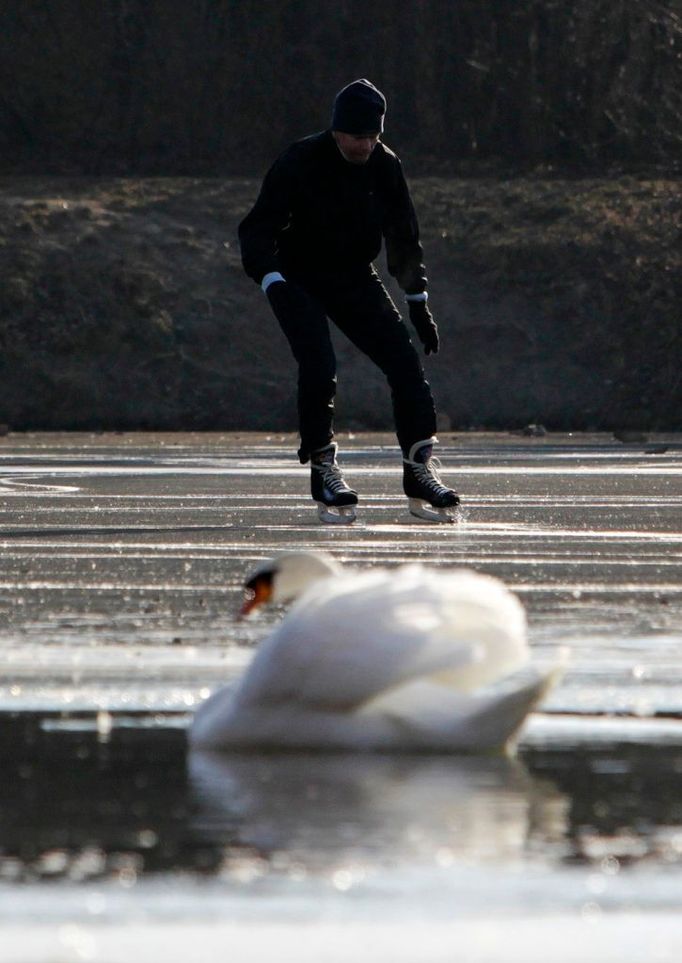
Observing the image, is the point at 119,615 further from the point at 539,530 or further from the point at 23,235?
the point at 23,235

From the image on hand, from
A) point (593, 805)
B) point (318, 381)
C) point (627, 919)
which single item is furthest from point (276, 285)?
point (627, 919)

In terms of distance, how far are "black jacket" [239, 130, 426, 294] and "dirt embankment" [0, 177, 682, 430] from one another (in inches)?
1058

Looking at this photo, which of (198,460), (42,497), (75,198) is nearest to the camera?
(42,497)

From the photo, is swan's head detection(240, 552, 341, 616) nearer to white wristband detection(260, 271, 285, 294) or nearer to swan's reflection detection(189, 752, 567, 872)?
swan's reflection detection(189, 752, 567, 872)

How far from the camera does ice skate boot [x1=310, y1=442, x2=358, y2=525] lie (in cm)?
1282

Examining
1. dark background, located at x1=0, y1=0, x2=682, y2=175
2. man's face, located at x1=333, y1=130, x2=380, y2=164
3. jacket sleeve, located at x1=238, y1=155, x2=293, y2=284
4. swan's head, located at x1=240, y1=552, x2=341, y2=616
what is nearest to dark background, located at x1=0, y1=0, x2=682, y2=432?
dark background, located at x1=0, y1=0, x2=682, y2=175

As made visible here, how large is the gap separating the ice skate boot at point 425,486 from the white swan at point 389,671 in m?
7.79

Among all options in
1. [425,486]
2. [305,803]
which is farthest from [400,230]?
[305,803]

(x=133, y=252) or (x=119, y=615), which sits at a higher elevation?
(x=119, y=615)

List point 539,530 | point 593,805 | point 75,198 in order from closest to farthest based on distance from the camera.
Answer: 1. point 593,805
2. point 539,530
3. point 75,198

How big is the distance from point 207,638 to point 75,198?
49240mm

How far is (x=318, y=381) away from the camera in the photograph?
1295 cm

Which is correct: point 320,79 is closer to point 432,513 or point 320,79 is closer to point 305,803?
point 432,513

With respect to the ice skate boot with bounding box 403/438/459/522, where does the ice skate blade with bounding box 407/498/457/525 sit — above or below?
below
